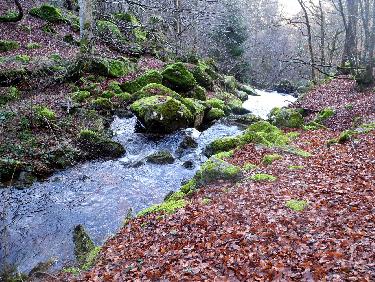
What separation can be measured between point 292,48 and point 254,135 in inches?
1766

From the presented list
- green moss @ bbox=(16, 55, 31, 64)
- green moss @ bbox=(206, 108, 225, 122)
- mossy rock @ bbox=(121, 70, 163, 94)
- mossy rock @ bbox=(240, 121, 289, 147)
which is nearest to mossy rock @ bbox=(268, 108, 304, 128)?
mossy rock @ bbox=(240, 121, 289, 147)

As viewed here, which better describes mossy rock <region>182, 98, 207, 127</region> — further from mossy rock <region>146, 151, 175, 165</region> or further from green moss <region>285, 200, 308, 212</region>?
green moss <region>285, 200, 308, 212</region>

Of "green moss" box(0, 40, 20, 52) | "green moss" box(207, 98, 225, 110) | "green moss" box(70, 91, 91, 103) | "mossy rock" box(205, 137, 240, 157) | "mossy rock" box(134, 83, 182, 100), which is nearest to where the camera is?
"mossy rock" box(205, 137, 240, 157)

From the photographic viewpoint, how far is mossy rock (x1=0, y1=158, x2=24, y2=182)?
13016 millimetres

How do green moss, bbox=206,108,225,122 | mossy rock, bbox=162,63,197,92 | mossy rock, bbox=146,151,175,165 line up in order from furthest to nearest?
mossy rock, bbox=162,63,197,92 → green moss, bbox=206,108,225,122 → mossy rock, bbox=146,151,175,165

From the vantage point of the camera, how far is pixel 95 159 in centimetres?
1536

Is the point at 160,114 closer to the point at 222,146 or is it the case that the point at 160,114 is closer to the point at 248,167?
the point at 222,146

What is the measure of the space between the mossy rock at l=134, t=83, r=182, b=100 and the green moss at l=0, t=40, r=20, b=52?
8.96 m

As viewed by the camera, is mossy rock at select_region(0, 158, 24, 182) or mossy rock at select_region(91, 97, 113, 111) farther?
mossy rock at select_region(91, 97, 113, 111)

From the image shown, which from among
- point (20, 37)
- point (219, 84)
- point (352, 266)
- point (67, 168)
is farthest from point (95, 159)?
point (219, 84)

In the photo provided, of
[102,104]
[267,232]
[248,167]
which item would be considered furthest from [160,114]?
[267,232]

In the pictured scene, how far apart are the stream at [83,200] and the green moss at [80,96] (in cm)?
354

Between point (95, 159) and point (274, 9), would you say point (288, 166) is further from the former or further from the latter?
point (274, 9)

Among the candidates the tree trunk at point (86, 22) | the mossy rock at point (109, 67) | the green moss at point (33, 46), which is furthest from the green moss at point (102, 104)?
the green moss at point (33, 46)
